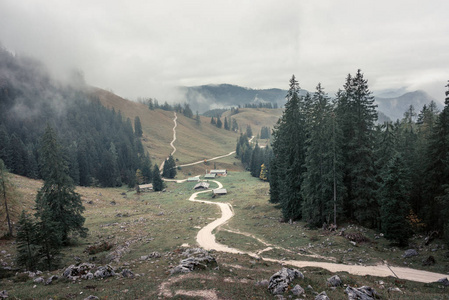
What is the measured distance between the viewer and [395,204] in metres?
26.6

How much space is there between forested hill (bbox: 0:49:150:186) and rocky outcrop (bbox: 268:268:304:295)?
96.4m

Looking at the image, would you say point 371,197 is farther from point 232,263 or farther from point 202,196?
point 202,196

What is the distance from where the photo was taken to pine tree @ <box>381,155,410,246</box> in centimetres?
2617

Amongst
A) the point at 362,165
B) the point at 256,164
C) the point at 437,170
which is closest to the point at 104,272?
the point at 362,165

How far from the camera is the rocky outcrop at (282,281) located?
1541cm

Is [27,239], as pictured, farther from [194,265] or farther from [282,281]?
[282,281]

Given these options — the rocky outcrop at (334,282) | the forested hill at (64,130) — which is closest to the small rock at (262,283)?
the rocky outcrop at (334,282)

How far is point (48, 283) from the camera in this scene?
58.9ft

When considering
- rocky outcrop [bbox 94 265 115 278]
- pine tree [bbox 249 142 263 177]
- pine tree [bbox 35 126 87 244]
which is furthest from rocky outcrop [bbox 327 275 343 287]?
pine tree [bbox 249 142 263 177]

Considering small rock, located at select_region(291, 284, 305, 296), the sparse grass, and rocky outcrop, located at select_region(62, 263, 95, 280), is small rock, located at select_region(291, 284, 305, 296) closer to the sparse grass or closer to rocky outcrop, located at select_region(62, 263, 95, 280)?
the sparse grass

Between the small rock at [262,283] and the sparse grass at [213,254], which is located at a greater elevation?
the small rock at [262,283]

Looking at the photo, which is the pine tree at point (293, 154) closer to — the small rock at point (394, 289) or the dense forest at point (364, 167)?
the dense forest at point (364, 167)

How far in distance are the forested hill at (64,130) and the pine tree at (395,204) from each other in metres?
97.2

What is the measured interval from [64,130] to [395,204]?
562 ft
